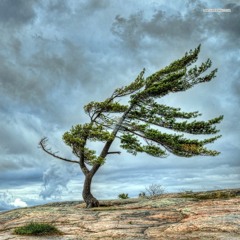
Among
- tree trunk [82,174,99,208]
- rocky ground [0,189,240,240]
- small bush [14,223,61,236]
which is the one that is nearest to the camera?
rocky ground [0,189,240,240]

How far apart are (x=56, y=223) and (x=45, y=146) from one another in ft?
45.6

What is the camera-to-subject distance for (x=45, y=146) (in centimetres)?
3108

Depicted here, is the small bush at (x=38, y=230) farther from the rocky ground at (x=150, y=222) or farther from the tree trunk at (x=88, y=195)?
the tree trunk at (x=88, y=195)

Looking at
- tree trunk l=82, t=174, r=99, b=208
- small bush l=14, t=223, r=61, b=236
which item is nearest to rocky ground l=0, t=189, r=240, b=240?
small bush l=14, t=223, r=61, b=236

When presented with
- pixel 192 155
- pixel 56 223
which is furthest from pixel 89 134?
pixel 56 223

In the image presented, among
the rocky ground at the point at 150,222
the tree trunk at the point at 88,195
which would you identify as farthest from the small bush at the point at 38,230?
the tree trunk at the point at 88,195

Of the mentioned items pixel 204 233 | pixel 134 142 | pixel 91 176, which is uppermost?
pixel 134 142

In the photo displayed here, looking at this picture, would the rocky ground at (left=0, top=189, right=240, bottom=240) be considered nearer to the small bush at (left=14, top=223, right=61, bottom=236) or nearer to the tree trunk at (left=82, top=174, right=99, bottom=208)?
the small bush at (left=14, top=223, right=61, bottom=236)

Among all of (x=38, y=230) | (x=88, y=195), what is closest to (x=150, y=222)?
(x=38, y=230)

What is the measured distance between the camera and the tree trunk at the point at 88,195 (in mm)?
28583

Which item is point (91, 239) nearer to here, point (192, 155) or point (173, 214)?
point (173, 214)

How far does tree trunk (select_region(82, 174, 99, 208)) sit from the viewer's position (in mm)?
28583

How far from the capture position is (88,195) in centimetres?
2902

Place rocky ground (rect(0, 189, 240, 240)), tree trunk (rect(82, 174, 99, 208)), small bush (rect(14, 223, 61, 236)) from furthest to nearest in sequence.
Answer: tree trunk (rect(82, 174, 99, 208)) → small bush (rect(14, 223, 61, 236)) → rocky ground (rect(0, 189, 240, 240))
